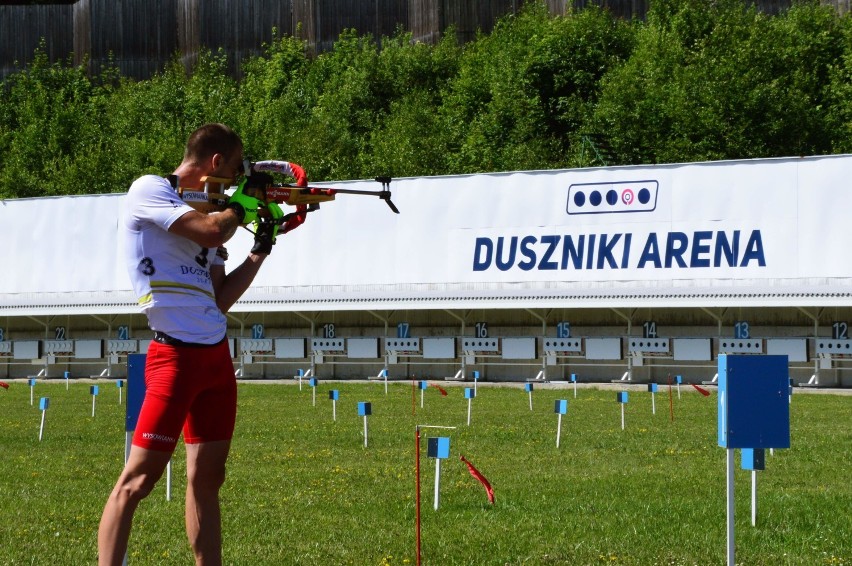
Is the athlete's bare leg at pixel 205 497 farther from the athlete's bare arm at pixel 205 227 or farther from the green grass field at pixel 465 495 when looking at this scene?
the green grass field at pixel 465 495

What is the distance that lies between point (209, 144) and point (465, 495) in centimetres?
735

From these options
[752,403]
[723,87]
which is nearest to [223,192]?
[752,403]

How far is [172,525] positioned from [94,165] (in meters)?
60.6

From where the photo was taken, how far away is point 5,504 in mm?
12820

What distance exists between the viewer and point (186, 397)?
6.40 m

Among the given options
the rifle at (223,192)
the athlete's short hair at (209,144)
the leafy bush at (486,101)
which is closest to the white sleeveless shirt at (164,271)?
the rifle at (223,192)

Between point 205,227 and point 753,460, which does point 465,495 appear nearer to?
point 753,460

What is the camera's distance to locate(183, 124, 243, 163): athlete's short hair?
6.70 meters

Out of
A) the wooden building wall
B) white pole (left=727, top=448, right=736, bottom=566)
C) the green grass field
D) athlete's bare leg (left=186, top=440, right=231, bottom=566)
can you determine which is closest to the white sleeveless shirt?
athlete's bare leg (left=186, top=440, right=231, bottom=566)

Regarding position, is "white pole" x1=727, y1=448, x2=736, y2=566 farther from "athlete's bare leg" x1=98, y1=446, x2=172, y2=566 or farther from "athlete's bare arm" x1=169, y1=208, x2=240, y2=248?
"athlete's bare arm" x1=169, y1=208, x2=240, y2=248

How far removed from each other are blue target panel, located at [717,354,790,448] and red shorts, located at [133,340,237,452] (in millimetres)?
3980

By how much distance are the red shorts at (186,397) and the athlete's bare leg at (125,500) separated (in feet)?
0.19

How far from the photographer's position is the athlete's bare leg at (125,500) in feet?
20.3

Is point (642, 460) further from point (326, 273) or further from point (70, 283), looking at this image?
point (70, 283)
